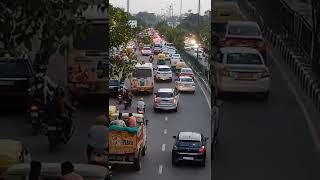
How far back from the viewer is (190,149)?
4359mm

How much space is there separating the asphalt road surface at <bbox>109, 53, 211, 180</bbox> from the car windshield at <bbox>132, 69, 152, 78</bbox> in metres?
0.16

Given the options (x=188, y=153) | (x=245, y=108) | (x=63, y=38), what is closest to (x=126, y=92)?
(x=188, y=153)

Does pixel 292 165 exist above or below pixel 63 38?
below

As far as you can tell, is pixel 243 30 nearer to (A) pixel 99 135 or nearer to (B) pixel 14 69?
(A) pixel 99 135

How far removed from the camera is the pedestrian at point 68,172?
4609 millimetres

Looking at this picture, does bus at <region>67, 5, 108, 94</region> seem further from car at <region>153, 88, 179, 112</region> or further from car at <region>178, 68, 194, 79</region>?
car at <region>178, 68, 194, 79</region>

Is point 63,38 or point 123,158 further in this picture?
point 123,158

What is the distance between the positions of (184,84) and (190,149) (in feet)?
2.30

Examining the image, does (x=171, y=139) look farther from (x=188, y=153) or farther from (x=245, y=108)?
(x=245, y=108)

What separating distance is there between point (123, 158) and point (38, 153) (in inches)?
32.1

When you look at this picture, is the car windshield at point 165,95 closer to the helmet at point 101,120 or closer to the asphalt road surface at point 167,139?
the asphalt road surface at point 167,139

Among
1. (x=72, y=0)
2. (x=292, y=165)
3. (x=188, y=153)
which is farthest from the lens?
(x=292, y=165)

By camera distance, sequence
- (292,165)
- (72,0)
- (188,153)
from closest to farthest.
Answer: (72,0)
(188,153)
(292,165)

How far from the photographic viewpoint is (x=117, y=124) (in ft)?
15.6
